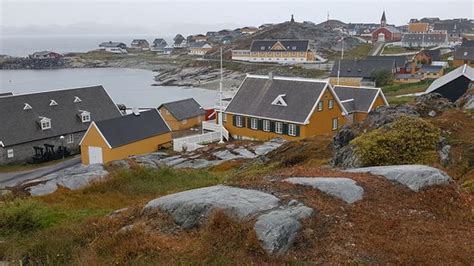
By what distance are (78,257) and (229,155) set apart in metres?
21.8

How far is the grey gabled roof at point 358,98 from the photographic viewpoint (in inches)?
1628

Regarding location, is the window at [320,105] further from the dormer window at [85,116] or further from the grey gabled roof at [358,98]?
the dormer window at [85,116]

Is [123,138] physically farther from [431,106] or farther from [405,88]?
[405,88]

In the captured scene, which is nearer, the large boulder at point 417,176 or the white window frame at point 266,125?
the large boulder at point 417,176

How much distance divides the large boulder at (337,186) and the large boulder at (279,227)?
3.89 ft

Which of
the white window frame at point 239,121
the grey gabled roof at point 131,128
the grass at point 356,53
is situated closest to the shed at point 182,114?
the grey gabled roof at point 131,128

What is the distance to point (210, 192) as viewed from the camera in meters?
10.4

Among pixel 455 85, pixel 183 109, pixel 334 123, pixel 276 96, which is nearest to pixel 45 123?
pixel 183 109

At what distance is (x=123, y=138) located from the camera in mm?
34969

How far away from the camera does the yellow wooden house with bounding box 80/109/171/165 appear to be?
34125mm

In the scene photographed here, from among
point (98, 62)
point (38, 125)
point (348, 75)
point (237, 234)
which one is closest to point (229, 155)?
point (38, 125)

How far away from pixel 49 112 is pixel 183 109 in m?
13.0

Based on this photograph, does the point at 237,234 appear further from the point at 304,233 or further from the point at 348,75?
the point at 348,75

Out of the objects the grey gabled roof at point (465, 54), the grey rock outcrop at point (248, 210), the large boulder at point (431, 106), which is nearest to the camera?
the grey rock outcrop at point (248, 210)
